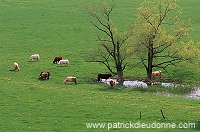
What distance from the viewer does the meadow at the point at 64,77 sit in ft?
107

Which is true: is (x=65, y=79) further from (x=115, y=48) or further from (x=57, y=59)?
(x=57, y=59)

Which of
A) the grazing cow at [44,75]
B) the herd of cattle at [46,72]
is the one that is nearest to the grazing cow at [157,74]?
the herd of cattle at [46,72]

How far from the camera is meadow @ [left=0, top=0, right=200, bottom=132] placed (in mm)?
32750

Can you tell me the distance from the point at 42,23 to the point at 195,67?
1092 inches

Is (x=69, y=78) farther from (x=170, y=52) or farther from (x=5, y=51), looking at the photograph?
(x=5, y=51)

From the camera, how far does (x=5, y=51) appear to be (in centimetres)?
5875

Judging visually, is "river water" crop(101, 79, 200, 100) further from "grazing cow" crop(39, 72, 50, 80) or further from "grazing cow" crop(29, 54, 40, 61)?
"grazing cow" crop(29, 54, 40, 61)

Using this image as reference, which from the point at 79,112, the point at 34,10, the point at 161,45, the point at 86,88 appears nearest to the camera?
the point at 79,112

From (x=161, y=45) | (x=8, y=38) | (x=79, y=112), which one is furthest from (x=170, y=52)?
(x=8, y=38)

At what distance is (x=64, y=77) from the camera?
160 ft

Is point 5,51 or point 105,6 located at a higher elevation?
point 105,6

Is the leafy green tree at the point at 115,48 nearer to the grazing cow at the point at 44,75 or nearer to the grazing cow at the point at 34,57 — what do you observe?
the grazing cow at the point at 44,75

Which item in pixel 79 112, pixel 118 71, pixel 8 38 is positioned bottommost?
pixel 79 112

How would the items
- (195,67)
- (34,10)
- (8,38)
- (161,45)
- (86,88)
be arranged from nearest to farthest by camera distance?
(86,88) < (161,45) < (195,67) < (8,38) < (34,10)
